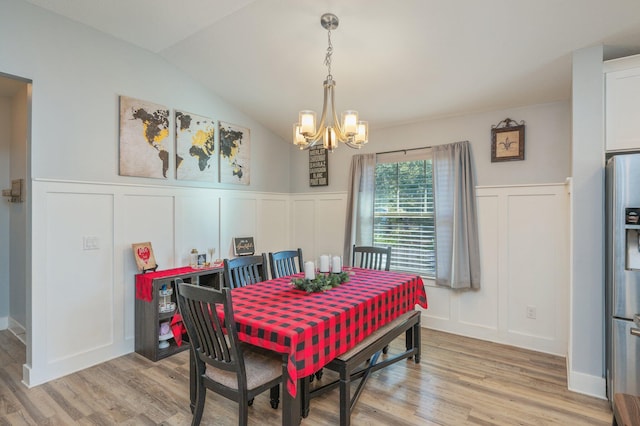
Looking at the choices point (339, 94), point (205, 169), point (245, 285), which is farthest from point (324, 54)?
point (245, 285)

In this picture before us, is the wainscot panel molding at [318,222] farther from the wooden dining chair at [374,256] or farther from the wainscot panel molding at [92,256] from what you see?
the wainscot panel molding at [92,256]

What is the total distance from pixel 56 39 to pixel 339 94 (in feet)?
8.38

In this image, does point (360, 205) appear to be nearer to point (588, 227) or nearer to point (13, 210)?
point (588, 227)

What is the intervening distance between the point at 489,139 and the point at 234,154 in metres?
2.99

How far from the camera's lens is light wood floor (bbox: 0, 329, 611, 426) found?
87.2 inches

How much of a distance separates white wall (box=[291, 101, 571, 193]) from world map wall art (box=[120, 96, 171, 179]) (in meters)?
2.42

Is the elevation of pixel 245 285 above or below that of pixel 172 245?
below

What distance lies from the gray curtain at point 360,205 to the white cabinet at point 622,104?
232cm

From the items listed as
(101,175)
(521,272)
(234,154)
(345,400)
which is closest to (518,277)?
(521,272)

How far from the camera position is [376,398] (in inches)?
96.3

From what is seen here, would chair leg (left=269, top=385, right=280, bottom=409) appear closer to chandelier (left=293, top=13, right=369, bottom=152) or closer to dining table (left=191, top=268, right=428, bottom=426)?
dining table (left=191, top=268, right=428, bottom=426)

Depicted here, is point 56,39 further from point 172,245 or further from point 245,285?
point 245,285

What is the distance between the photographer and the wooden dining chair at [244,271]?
8.93 feet

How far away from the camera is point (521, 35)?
2.49m
